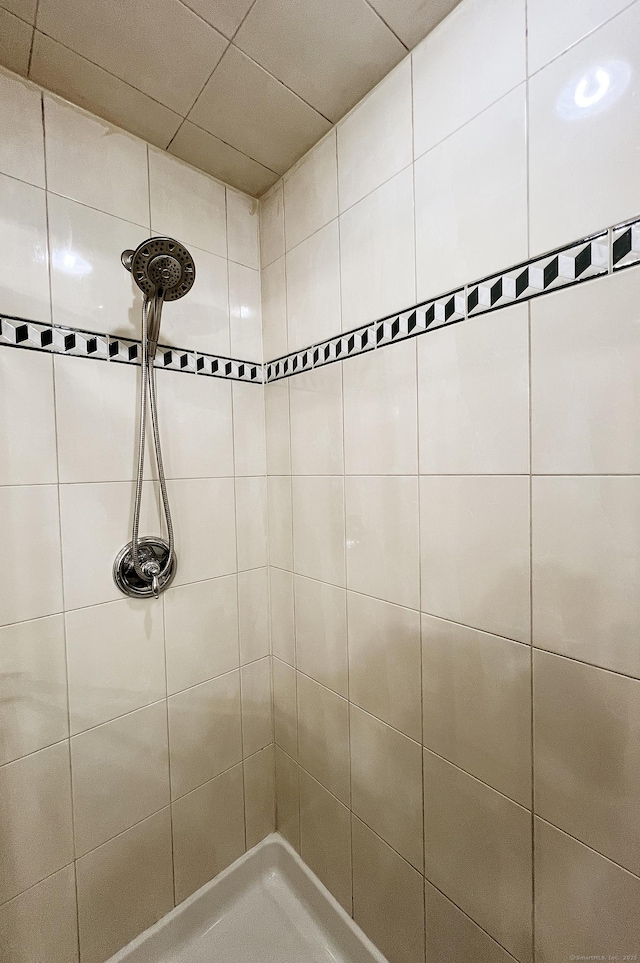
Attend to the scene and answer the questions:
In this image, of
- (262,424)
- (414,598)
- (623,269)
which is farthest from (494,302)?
(262,424)

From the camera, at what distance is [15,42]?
2.95 ft

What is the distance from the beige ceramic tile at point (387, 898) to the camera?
101 centimetres

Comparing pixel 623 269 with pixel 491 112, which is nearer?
pixel 623 269

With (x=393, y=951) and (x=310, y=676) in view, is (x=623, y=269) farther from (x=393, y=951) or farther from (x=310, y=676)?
(x=393, y=951)

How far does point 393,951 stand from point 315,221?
196 centimetres

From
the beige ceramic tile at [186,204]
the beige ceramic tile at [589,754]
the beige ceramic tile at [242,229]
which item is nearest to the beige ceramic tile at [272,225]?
the beige ceramic tile at [242,229]

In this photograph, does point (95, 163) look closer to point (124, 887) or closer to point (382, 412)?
point (382, 412)

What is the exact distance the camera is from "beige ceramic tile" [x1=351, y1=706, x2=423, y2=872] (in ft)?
3.31

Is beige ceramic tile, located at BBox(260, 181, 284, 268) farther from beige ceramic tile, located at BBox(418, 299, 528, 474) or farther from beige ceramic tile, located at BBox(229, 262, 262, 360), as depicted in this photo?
beige ceramic tile, located at BBox(418, 299, 528, 474)

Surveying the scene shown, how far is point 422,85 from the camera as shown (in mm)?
926

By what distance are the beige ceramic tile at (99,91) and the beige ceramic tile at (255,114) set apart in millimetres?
98

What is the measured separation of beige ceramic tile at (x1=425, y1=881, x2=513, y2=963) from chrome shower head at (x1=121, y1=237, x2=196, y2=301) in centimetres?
154

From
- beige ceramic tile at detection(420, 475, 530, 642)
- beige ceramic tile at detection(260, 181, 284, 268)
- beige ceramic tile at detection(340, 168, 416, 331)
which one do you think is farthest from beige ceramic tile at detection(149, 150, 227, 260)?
beige ceramic tile at detection(420, 475, 530, 642)

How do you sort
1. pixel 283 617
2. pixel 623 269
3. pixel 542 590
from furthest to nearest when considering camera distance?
pixel 283 617 → pixel 542 590 → pixel 623 269
